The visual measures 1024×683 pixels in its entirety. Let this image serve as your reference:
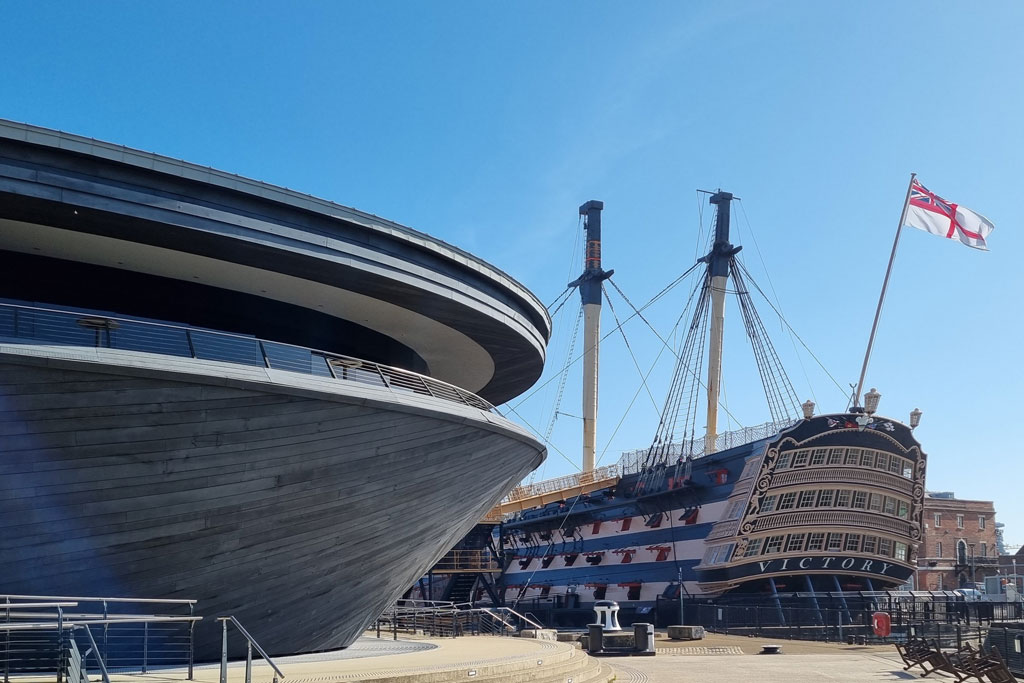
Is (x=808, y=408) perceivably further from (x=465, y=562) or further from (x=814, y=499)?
(x=465, y=562)

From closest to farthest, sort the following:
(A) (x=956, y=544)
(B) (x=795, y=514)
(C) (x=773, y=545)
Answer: (B) (x=795, y=514) < (C) (x=773, y=545) < (A) (x=956, y=544)

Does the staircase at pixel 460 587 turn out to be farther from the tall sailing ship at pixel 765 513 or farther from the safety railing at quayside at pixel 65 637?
the safety railing at quayside at pixel 65 637

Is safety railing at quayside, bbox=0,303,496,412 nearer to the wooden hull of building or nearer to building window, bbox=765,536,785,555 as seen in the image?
the wooden hull of building

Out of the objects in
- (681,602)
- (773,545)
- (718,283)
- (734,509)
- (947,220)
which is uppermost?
(718,283)

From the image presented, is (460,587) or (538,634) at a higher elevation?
(538,634)

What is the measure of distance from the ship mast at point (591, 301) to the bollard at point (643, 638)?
3395cm

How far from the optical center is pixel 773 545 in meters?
39.6

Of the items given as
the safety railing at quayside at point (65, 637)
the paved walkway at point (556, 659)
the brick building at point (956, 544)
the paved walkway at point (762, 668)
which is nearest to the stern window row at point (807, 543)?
the paved walkway at point (556, 659)

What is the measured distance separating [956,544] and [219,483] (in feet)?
229

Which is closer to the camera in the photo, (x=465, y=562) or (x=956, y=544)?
(x=465, y=562)

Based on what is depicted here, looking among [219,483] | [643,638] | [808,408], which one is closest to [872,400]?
[808,408]

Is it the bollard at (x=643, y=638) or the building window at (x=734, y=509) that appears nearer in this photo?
the bollard at (x=643, y=638)

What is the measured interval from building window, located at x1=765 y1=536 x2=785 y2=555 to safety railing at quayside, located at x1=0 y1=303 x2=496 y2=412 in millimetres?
27951

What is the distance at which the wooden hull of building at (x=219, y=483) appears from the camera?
11664 millimetres
